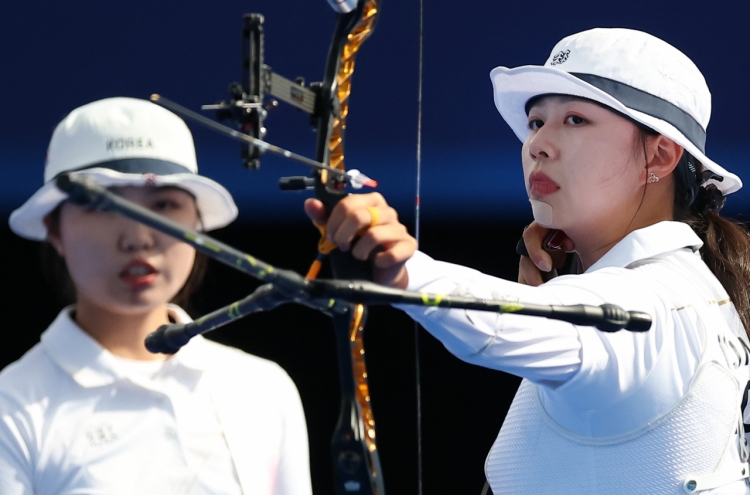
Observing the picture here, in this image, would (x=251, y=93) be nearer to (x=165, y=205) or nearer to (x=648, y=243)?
(x=165, y=205)

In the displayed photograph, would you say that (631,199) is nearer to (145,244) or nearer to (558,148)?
(558,148)

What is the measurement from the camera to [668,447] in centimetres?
148

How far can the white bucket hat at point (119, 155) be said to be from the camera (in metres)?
1.49

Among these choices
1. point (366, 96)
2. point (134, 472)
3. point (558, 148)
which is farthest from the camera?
point (366, 96)

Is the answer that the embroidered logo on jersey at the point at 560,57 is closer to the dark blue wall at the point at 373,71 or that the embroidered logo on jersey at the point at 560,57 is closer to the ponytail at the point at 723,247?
the ponytail at the point at 723,247

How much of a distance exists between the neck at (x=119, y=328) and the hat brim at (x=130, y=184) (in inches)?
4.9

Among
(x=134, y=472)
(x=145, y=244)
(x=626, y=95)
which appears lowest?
(x=134, y=472)

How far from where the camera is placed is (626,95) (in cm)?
167

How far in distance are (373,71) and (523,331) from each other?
1.38m

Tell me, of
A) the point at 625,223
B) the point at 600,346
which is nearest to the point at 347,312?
the point at 600,346

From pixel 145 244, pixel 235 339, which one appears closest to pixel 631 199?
pixel 145 244

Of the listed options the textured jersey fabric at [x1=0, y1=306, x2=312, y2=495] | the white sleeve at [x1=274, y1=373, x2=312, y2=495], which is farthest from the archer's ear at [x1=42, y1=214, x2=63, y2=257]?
the white sleeve at [x1=274, y1=373, x2=312, y2=495]

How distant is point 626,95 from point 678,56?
0.43 feet

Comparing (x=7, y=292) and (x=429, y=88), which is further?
(x=429, y=88)
